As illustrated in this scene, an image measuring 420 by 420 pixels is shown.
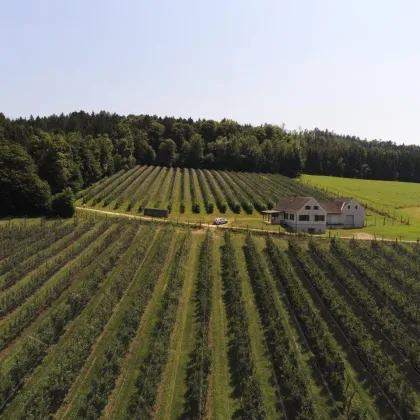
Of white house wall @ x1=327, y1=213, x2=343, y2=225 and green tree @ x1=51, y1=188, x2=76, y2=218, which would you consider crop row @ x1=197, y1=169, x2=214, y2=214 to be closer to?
white house wall @ x1=327, y1=213, x2=343, y2=225

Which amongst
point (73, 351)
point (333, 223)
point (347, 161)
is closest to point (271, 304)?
point (73, 351)

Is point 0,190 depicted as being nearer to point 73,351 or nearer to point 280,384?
point 73,351

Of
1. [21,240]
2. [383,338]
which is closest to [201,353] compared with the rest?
[383,338]

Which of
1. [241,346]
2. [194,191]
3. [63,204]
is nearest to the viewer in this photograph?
[241,346]

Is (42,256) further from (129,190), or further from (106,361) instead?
(129,190)

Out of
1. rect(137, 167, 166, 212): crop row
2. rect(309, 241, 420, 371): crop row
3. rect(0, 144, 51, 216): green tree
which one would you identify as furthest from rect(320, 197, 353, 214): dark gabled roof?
rect(0, 144, 51, 216): green tree

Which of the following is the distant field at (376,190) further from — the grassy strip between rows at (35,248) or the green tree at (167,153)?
the grassy strip between rows at (35,248)
